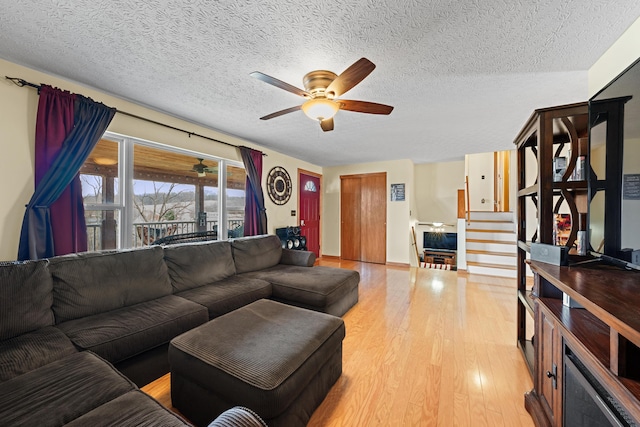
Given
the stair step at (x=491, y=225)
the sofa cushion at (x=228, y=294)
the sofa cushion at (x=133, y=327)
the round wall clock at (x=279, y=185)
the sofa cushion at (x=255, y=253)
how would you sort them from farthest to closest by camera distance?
the stair step at (x=491, y=225) → the round wall clock at (x=279, y=185) → the sofa cushion at (x=255, y=253) → the sofa cushion at (x=228, y=294) → the sofa cushion at (x=133, y=327)

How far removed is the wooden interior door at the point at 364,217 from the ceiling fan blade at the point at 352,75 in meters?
3.84

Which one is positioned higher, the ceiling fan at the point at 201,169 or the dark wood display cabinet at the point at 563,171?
the ceiling fan at the point at 201,169

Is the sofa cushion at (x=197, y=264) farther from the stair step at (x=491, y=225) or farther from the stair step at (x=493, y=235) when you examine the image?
the stair step at (x=491, y=225)

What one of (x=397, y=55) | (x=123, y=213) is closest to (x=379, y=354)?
(x=397, y=55)

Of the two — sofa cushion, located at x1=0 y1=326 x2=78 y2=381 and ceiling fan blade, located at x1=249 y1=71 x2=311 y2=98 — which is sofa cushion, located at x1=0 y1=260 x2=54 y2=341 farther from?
ceiling fan blade, located at x1=249 y1=71 x2=311 y2=98

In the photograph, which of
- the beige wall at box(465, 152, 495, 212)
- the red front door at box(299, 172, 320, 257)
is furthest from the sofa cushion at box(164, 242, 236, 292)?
the beige wall at box(465, 152, 495, 212)

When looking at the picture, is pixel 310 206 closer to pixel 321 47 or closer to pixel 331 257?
pixel 331 257

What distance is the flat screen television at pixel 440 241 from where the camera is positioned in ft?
18.7

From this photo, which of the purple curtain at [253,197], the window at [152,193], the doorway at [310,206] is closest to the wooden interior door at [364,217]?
the doorway at [310,206]

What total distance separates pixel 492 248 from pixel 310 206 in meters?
3.78

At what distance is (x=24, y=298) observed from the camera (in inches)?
57.5

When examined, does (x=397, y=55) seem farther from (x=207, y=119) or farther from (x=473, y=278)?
(x=473, y=278)

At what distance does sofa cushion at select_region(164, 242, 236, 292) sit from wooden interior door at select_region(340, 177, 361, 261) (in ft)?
11.3

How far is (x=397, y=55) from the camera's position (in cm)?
169
